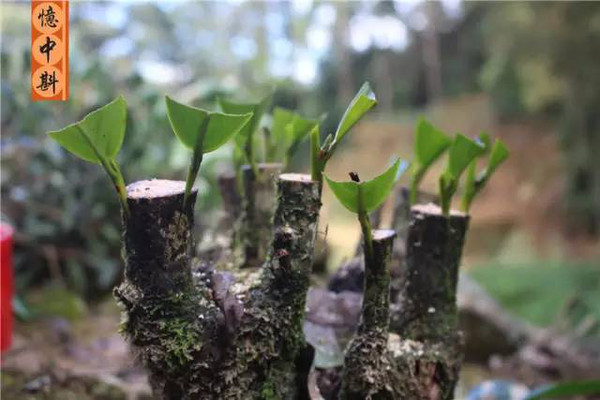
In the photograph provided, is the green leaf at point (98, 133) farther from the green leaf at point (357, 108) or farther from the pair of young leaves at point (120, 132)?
the green leaf at point (357, 108)

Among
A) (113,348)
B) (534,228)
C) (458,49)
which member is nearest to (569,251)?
(534,228)

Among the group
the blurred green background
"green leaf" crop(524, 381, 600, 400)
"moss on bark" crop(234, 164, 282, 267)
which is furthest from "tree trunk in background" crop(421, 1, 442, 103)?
"moss on bark" crop(234, 164, 282, 267)

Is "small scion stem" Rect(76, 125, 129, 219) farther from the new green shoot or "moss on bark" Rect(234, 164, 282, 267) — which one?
"moss on bark" Rect(234, 164, 282, 267)

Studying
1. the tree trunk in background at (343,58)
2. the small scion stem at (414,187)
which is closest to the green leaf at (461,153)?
the small scion stem at (414,187)

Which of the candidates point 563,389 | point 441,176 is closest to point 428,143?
point 441,176

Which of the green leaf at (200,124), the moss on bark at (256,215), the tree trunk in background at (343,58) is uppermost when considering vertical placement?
the tree trunk in background at (343,58)

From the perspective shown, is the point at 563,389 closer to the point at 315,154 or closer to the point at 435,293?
the point at 435,293
